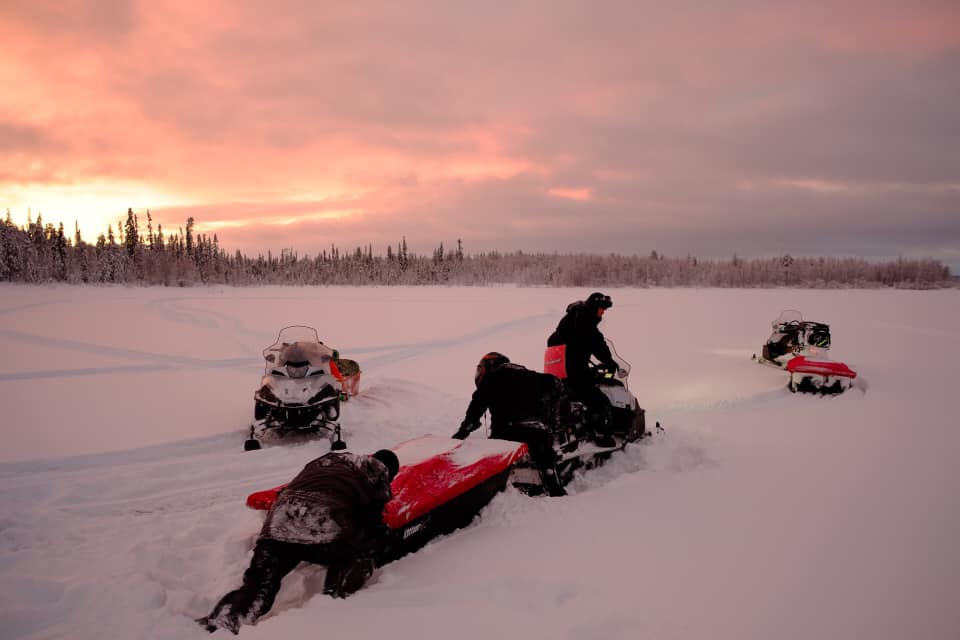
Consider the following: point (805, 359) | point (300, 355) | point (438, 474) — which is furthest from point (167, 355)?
point (805, 359)

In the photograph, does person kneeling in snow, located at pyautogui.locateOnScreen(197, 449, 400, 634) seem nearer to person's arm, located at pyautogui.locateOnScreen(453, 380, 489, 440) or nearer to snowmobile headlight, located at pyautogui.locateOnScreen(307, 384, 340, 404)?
person's arm, located at pyautogui.locateOnScreen(453, 380, 489, 440)

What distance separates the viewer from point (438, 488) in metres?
3.57

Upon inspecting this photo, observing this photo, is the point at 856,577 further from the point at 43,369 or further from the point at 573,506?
the point at 43,369

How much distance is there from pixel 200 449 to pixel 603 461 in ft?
15.0

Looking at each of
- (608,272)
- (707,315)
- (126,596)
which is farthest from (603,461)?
(608,272)

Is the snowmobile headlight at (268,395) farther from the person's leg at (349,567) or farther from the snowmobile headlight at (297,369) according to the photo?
the person's leg at (349,567)

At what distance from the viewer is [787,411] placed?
7.79m

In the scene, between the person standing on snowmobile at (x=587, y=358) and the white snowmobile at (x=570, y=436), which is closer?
the white snowmobile at (x=570, y=436)

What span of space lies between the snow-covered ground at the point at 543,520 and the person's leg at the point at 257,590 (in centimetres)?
10

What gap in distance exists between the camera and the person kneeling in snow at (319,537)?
107 inches

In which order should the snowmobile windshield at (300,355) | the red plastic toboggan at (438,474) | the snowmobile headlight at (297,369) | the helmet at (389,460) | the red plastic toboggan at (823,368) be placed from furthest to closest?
1. the red plastic toboggan at (823,368)
2. the snowmobile windshield at (300,355)
3. the snowmobile headlight at (297,369)
4. the red plastic toboggan at (438,474)
5. the helmet at (389,460)

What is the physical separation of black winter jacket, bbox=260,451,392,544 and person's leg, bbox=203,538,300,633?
0.08 metres

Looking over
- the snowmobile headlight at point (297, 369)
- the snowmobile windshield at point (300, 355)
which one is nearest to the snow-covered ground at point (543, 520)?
the snowmobile headlight at point (297, 369)

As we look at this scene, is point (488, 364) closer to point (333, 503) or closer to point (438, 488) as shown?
point (438, 488)
